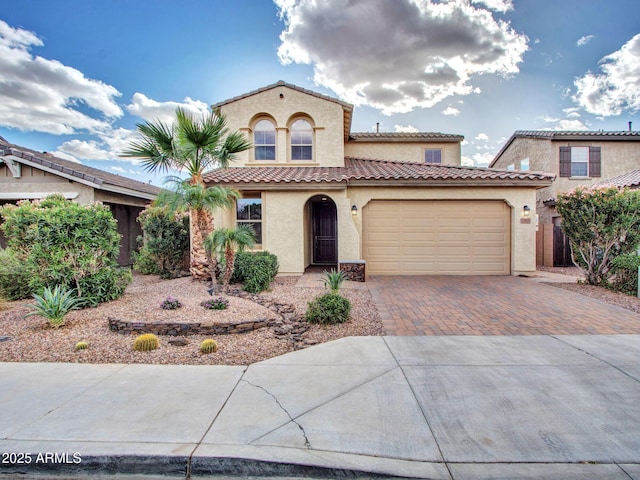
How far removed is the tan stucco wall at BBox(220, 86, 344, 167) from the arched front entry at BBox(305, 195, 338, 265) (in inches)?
82.1

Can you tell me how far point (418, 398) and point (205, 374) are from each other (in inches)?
99.6

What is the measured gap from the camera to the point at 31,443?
2648mm

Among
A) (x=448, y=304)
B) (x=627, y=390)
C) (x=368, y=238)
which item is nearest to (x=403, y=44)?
(x=368, y=238)

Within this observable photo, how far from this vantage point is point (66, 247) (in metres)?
6.78

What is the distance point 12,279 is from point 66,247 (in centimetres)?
245

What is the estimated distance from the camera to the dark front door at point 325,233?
14461mm

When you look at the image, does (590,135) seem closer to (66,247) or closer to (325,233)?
(325,233)

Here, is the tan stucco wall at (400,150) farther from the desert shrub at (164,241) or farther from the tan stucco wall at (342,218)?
the desert shrub at (164,241)

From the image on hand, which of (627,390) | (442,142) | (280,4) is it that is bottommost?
(627,390)

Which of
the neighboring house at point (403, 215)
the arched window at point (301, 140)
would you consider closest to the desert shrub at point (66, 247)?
the neighboring house at point (403, 215)

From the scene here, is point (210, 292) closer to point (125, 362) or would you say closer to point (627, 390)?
point (125, 362)

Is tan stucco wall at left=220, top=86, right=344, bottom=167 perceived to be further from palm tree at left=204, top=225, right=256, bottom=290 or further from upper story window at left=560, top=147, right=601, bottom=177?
upper story window at left=560, top=147, right=601, bottom=177

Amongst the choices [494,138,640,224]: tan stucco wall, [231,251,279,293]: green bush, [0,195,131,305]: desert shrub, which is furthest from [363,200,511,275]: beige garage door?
[494,138,640,224]: tan stucco wall

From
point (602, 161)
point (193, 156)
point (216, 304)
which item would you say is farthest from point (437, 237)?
point (602, 161)
